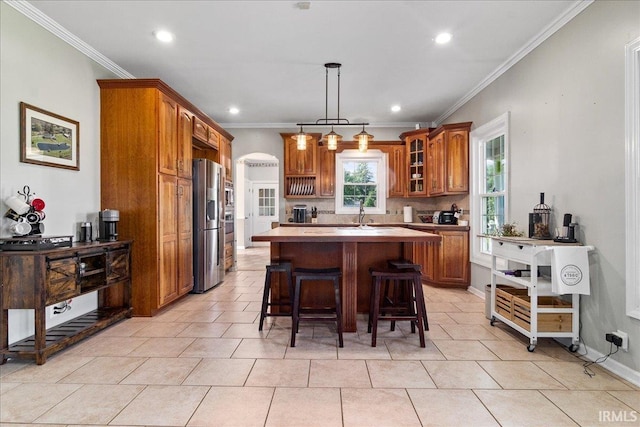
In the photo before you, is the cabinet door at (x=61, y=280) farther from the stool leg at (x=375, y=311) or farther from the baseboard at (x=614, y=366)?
the baseboard at (x=614, y=366)

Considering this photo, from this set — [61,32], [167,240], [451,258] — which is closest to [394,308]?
[451,258]

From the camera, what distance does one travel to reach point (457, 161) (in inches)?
197

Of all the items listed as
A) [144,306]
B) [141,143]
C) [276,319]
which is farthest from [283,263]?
[141,143]

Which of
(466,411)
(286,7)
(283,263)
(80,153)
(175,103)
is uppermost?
(286,7)

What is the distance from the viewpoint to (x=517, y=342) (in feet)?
9.66

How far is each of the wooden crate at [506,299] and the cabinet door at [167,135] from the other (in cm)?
375

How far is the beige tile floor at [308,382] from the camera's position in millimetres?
1886

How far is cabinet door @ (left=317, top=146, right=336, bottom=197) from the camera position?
20.5ft

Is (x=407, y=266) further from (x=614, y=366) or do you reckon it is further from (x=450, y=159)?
(x=450, y=159)

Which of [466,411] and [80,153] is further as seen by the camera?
[80,153]

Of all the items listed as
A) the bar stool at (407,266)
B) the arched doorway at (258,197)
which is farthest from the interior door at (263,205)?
the bar stool at (407,266)

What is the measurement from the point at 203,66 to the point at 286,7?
5.15 feet

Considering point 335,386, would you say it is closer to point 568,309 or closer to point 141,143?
point 568,309

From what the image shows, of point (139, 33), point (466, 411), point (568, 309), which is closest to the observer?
point (466, 411)
